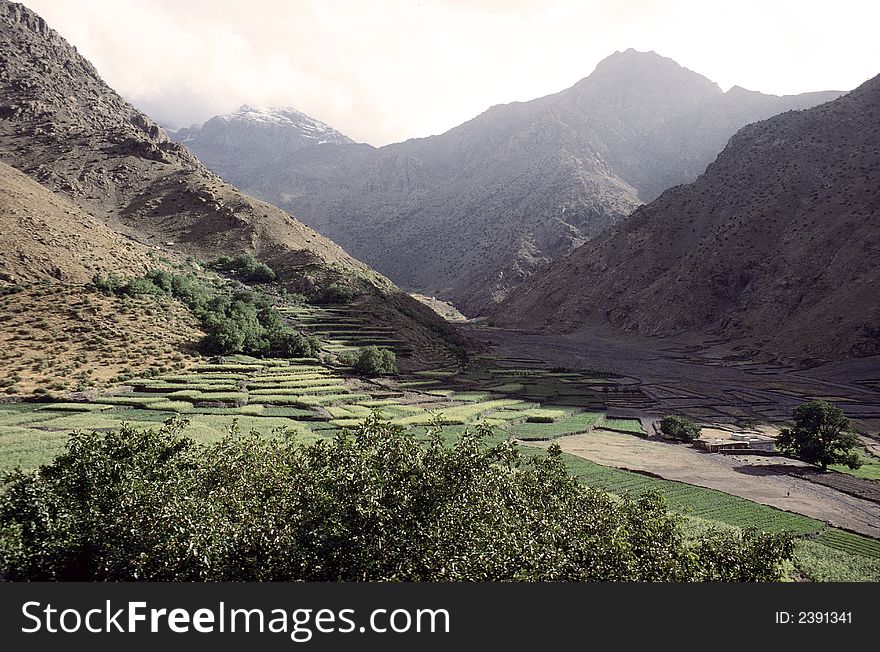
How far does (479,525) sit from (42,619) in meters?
10.4

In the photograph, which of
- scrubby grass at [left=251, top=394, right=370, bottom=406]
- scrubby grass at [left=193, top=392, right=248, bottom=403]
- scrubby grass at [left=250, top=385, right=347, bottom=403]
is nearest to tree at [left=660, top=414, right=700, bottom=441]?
scrubby grass at [left=251, top=394, right=370, bottom=406]

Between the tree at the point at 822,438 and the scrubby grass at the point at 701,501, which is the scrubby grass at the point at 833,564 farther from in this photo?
the tree at the point at 822,438

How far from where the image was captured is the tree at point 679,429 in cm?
6109

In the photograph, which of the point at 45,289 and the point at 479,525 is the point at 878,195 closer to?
the point at 479,525

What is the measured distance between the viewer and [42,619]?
10.7 metres

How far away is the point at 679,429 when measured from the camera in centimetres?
6184

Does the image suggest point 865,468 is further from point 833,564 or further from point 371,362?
point 371,362

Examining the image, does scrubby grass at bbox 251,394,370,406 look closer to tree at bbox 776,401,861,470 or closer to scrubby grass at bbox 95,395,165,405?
scrubby grass at bbox 95,395,165,405

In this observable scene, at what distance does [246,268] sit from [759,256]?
13345 cm

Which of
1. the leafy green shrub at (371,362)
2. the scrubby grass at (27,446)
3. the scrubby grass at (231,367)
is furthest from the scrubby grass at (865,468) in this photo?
the scrubby grass at (27,446)

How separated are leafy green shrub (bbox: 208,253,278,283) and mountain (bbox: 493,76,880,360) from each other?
90826mm

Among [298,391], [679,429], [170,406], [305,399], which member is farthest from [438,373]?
[170,406]

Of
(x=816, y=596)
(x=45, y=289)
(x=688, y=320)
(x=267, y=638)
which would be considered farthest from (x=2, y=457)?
(x=688, y=320)

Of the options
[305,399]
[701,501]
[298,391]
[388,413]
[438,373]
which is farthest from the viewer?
[438,373]
